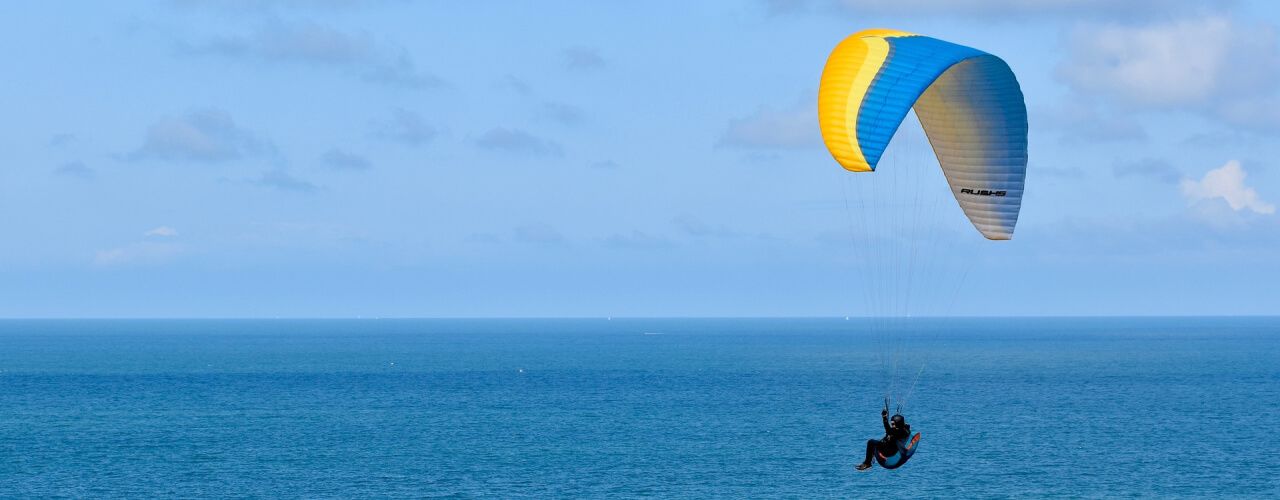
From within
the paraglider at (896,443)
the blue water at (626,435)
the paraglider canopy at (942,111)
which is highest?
the paraglider canopy at (942,111)

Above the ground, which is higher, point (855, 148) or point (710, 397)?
point (855, 148)

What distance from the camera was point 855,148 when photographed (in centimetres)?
2897

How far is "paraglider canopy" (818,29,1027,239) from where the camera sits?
29.0m

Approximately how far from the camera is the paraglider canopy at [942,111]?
95.0 ft

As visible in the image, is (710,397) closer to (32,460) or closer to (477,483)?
(477,483)

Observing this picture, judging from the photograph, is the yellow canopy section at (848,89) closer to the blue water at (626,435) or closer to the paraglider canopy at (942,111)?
the paraglider canopy at (942,111)

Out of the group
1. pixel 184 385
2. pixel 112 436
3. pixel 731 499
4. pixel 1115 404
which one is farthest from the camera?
pixel 184 385

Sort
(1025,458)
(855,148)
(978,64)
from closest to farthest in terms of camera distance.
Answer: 1. (855,148)
2. (978,64)
3. (1025,458)

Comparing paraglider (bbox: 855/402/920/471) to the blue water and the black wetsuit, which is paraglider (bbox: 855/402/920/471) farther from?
the blue water

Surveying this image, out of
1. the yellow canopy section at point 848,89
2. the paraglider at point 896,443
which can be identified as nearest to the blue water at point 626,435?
the paraglider at point 896,443

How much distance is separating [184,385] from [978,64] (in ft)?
360

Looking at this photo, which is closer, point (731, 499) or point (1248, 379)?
point (731, 499)

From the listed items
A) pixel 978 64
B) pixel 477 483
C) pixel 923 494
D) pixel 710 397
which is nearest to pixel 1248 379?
pixel 710 397

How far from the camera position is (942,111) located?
3309cm
